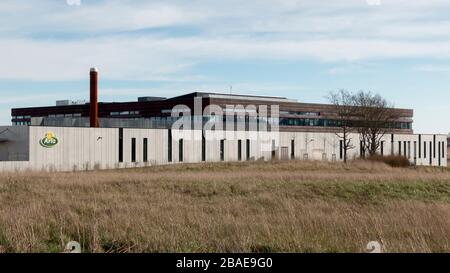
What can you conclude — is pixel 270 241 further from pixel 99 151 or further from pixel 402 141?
pixel 402 141

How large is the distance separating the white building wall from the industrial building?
0.09 m

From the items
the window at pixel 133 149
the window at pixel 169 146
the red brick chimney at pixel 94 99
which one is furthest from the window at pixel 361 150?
the red brick chimney at pixel 94 99

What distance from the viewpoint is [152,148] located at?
61.9 metres

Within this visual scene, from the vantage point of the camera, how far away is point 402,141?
88.1 meters

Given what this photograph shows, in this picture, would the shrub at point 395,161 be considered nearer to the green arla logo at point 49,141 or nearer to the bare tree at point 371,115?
the bare tree at point 371,115

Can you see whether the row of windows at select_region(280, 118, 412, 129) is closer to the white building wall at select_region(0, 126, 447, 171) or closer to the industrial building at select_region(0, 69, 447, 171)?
the industrial building at select_region(0, 69, 447, 171)

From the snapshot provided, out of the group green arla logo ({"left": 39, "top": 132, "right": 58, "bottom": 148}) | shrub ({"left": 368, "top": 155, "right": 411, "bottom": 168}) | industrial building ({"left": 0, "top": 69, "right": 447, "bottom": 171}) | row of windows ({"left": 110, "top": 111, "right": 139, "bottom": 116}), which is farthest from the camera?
row of windows ({"left": 110, "top": 111, "right": 139, "bottom": 116})

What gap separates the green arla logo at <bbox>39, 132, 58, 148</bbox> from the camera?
5334 centimetres

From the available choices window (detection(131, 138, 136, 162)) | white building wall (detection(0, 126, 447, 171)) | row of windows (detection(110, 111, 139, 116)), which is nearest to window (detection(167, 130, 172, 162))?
white building wall (detection(0, 126, 447, 171))

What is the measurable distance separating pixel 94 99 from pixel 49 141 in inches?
348

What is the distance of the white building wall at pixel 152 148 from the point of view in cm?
5356

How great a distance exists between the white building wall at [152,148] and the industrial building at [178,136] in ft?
0.29

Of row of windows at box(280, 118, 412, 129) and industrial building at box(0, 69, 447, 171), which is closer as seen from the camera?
industrial building at box(0, 69, 447, 171)
